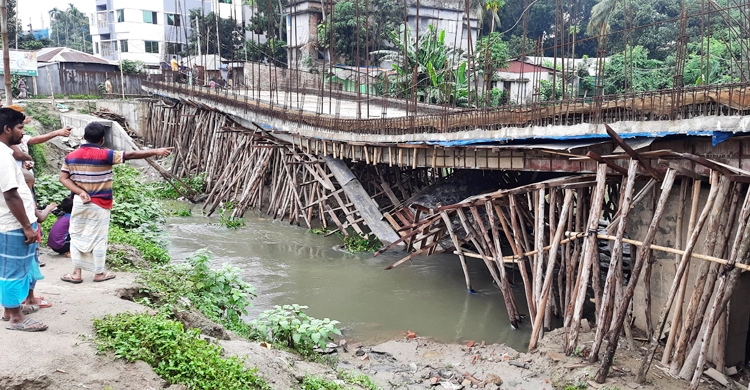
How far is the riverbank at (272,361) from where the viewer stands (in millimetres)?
4004

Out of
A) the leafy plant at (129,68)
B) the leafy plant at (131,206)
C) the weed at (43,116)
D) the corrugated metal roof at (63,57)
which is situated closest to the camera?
the leafy plant at (131,206)

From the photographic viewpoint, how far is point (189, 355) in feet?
14.3

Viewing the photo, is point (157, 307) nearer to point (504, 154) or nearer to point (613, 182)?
point (613, 182)

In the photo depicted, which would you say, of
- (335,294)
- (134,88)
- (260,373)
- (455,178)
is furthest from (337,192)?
(134,88)

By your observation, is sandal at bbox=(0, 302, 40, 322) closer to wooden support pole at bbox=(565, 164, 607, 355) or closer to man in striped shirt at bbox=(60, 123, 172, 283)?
man in striped shirt at bbox=(60, 123, 172, 283)

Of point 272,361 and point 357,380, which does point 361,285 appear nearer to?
point 357,380

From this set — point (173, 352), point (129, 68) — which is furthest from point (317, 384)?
point (129, 68)

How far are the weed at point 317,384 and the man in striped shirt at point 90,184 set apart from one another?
238 cm

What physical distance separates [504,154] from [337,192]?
19.2 ft

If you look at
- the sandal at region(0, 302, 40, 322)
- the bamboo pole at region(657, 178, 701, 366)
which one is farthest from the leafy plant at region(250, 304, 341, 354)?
the bamboo pole at region(657, 178, 701, 366)

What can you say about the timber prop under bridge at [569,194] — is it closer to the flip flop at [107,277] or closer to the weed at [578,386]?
the weed at [578,386]

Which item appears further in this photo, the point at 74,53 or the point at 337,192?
the point at 74,53

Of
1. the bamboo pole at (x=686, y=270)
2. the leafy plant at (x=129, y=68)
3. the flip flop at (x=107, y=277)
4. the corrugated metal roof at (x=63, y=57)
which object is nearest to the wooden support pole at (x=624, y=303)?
the bamboo pole at (x=686, y=270)

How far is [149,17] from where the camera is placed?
44625mm
